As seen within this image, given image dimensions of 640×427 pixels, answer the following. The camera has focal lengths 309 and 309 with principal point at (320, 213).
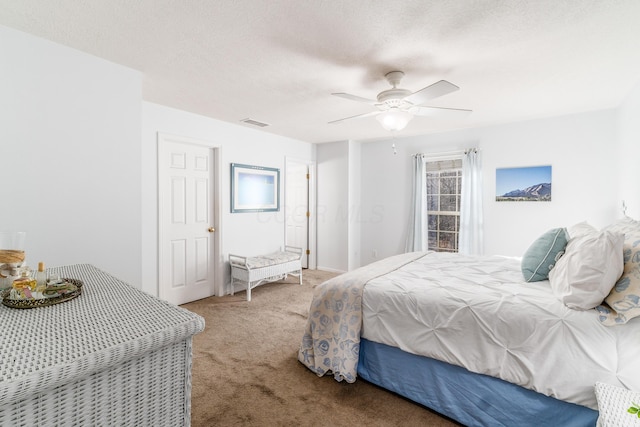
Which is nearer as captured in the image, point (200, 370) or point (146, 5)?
point (146, 5)

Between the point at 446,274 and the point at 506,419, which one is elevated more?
the point at 446,274

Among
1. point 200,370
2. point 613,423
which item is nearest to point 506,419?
point 613,423

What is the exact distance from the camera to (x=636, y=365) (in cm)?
143

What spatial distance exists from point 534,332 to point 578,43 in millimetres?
2025

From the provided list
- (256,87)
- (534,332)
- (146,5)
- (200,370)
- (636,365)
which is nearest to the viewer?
(636,365)

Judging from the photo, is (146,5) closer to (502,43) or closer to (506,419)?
(502,43)

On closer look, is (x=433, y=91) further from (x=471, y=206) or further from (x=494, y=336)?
(x=471, y=206)

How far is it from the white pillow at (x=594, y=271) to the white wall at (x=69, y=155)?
3.13 metres

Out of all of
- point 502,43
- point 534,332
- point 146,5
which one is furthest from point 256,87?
point 534,332

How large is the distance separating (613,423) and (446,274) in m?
1.37

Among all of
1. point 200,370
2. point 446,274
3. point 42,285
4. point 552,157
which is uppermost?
point 552,157

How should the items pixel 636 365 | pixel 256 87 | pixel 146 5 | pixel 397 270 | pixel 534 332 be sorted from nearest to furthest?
pixel 636 365, pixel 534 332, pixel 146 5, pixel 397 270, pixel 256 87

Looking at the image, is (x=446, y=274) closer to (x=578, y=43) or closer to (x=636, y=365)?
(x=636, y=365)

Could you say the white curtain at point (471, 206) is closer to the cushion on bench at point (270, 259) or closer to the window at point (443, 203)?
the window at point (443, 203)
